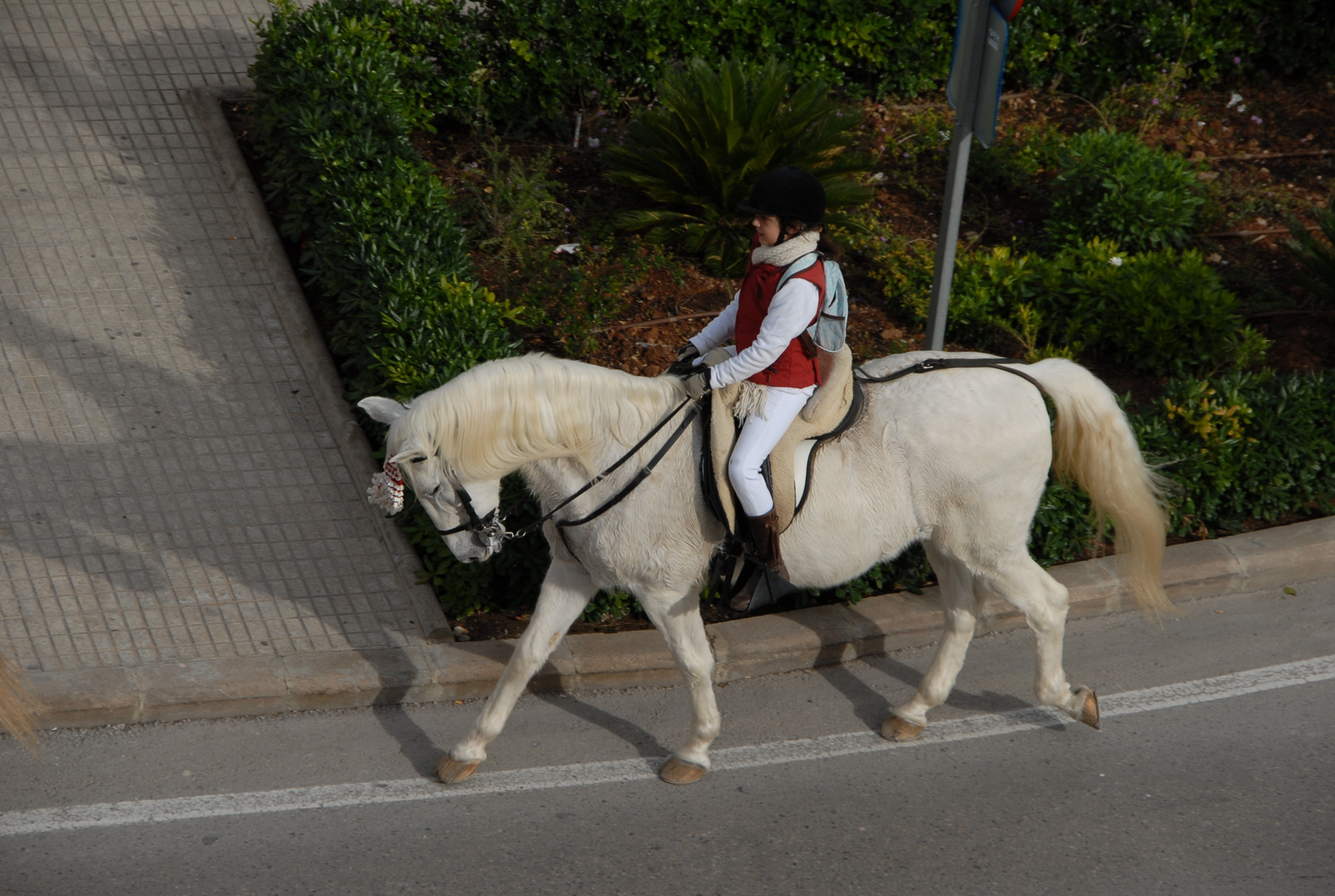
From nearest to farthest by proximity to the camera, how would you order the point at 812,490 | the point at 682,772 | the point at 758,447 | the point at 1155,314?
the point at 758,447
the point at 812,490
the point at 682,772
the point at 1155,314

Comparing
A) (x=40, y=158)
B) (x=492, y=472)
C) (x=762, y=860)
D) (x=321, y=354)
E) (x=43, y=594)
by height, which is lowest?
(x=762, y=860)

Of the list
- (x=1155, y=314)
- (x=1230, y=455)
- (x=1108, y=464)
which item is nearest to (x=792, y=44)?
(x=1155, y=314)

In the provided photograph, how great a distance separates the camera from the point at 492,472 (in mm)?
4219

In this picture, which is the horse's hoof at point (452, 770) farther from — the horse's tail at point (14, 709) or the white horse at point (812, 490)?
the horse's tail at point (14, 709)

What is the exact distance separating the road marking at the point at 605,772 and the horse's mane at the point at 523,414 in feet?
4.82

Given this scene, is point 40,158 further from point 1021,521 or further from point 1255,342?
point 1255,342

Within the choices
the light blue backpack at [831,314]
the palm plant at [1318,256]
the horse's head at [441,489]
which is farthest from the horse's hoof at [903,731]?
the palm plant at [1318,256]

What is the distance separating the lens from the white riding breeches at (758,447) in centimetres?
440

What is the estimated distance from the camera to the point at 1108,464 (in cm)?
509

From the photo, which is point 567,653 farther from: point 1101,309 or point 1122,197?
point 1122,197

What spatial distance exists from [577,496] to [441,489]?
0.53 metres

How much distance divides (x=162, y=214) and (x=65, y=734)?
4.61m

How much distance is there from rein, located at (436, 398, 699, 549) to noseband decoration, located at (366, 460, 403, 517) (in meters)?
0.22

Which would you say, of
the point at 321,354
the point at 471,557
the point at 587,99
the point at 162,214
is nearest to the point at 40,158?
the point at 162,214
